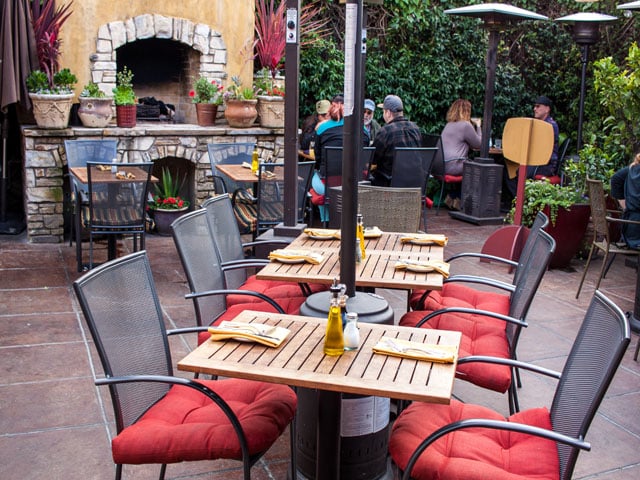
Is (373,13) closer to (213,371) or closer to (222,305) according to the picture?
(222,305)

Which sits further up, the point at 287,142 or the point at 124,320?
the point at 287,142

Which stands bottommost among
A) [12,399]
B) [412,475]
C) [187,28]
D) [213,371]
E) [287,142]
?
[12,399]

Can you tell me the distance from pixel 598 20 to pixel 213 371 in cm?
832

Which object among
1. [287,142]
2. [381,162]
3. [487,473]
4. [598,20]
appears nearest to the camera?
[487,473]

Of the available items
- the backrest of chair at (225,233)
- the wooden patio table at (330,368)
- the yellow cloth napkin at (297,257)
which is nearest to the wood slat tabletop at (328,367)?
the wooden patio table at (330,368)

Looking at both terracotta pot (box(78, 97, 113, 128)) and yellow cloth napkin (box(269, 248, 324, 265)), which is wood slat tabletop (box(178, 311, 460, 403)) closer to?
yellow cloth napkin (box(269, 248, 324, 265))

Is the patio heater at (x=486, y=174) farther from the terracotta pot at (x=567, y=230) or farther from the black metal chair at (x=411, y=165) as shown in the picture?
the terracotta pot at (x=567, y=230)

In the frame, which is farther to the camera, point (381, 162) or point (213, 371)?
point (381, 162)

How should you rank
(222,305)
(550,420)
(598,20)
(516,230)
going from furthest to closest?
(598,20)
(516,230)
(222,305)
(550,420)

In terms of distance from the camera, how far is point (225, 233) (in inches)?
175

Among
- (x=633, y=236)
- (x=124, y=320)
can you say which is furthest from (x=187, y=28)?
(x=124, y=320)

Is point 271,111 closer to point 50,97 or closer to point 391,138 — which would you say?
point 391,138

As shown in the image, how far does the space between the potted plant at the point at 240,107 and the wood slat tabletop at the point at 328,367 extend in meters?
5.88

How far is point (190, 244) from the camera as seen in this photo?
3.78m
